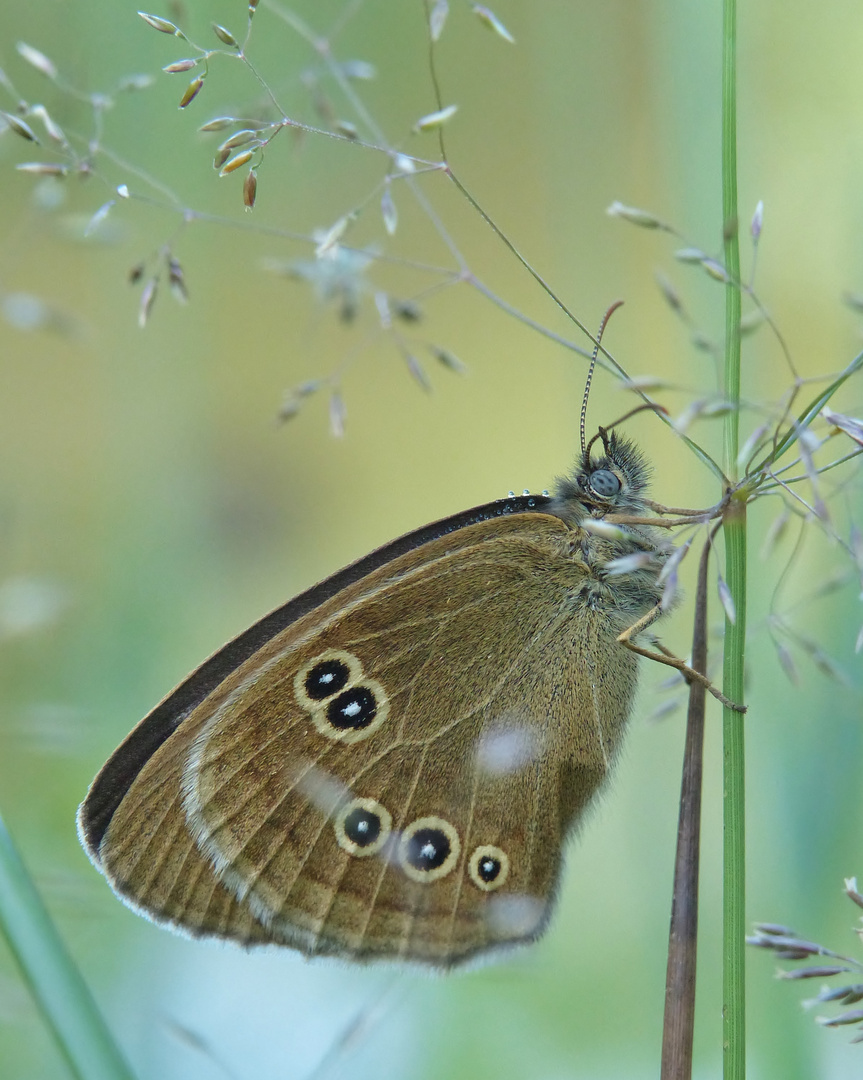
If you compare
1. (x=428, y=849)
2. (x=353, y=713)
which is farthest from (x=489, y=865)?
(x=353, y=713)

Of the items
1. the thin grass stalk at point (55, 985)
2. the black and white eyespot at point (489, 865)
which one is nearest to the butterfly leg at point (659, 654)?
the black and white eyespot at point (489, 865)

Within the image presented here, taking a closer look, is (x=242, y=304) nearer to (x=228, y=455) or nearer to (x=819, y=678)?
(x=228, y=455)

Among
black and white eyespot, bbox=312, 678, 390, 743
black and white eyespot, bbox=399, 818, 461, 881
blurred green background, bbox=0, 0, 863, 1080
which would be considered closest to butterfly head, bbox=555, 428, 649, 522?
blurred green background, bbox=0, 0, 863, 1080

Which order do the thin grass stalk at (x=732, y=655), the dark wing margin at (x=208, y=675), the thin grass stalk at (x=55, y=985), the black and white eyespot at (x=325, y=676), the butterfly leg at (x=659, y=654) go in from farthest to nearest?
the black and white eyespot at (x=325, y=676)
the dark wing margin at (x=208, y=675)
the butterfly leg at (x=659, y=654)
the thin grass stalk at (x=732, y=655)
the thin grass stalk at (x=55, y=985)

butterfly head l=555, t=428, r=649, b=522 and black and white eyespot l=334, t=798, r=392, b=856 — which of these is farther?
butterfly head l=555, t=428, r=649, b=522

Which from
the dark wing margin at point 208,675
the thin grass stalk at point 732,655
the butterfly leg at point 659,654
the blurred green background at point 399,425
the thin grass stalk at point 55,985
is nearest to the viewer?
the thin grass stalk at point 55,985

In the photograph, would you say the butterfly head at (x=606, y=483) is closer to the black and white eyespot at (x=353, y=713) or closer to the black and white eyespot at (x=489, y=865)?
the black and white eyespot at (x=353, y=713)

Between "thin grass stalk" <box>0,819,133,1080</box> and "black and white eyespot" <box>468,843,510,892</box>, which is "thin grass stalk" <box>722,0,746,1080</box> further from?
"black and white eyespot" <box>468,843,510,892</box>

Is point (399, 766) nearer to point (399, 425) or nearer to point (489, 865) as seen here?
point (489, 865)
